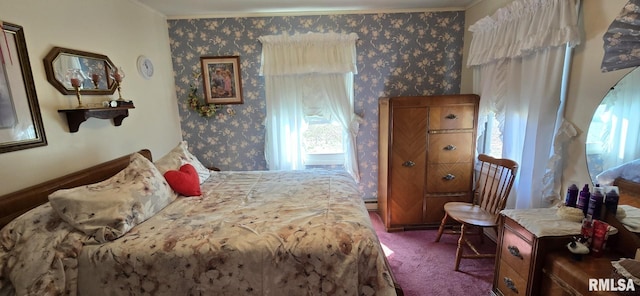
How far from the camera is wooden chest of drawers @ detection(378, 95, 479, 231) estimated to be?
2.77 metres

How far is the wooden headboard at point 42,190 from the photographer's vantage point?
1451 millimetres

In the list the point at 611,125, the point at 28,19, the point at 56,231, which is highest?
the point at 28,19

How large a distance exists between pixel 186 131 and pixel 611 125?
12.6 ft

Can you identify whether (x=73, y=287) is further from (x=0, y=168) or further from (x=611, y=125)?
(x=611, y=125)

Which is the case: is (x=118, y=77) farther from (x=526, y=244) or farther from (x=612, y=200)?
(x=612, y=200)

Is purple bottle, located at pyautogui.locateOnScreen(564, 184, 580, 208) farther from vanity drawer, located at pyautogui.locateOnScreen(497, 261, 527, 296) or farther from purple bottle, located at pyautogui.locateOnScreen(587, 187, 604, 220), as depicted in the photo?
vanity drawer, located at pyautogui.locateOnScreen(497, 261, 527, 296)

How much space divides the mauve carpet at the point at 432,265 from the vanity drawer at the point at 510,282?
309mm

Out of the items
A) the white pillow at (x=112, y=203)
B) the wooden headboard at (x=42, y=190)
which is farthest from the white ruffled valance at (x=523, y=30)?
the wooden headboard at (x=42, y=190)

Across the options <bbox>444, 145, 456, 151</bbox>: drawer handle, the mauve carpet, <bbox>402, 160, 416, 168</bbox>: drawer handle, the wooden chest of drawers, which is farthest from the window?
<bbox>444, 145, 456, 151</bbox>: drawer handle

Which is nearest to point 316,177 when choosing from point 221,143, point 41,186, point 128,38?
point 221,143

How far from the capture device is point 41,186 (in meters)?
1.66

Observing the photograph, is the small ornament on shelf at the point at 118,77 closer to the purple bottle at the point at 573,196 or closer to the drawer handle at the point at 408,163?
the drawer handle at the point at 408,163

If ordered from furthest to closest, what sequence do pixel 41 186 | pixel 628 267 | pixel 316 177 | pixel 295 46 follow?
pixel 295 46 → pixel 316 177 → pixel 41 186 → pixel 628 267

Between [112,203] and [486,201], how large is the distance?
→ 9.47ft
